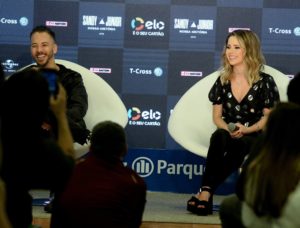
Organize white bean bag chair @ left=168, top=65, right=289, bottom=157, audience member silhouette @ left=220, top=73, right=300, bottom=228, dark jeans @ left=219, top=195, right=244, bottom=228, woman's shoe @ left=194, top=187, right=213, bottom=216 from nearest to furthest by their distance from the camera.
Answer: audience member silhouette @ left=220, top=73, right=300, bottom=228, dark jeans @ left=219, top=195, right=244, bottom=228, woman's shoe @ left=194, top=187, right=213, bottom=216, white bean bag chair @ left=168, top=65, right=289, bottom=157

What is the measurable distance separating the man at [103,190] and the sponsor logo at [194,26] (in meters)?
3.16

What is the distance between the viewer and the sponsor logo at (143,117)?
627 cm

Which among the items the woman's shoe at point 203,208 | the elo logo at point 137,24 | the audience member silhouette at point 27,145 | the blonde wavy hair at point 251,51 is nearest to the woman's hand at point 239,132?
the blonde wavy hair at point 251,51

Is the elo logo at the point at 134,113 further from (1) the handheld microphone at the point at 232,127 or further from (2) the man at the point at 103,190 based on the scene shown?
(2) the man at the point at 103,190

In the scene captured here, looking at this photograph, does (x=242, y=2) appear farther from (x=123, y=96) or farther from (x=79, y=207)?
(x=79, y=207)

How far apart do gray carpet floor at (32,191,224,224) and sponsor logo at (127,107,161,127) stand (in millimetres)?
611

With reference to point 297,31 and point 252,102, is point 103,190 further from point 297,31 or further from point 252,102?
point 297,31

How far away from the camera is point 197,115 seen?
5.52 meters

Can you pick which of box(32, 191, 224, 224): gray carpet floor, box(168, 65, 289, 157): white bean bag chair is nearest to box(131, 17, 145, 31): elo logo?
box(168, 65, 289, 157): white bean bag chair

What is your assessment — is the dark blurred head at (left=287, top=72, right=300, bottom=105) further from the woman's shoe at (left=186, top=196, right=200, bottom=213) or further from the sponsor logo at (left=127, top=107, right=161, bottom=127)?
the sponsor logo at (left=127, top=107, right=161, bottom=127)

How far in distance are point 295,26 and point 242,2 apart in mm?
479

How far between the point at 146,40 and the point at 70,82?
1.21 meters

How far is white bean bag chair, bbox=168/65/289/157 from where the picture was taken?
533cm

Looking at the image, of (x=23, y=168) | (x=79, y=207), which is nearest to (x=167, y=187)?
(x=79, y=207)
